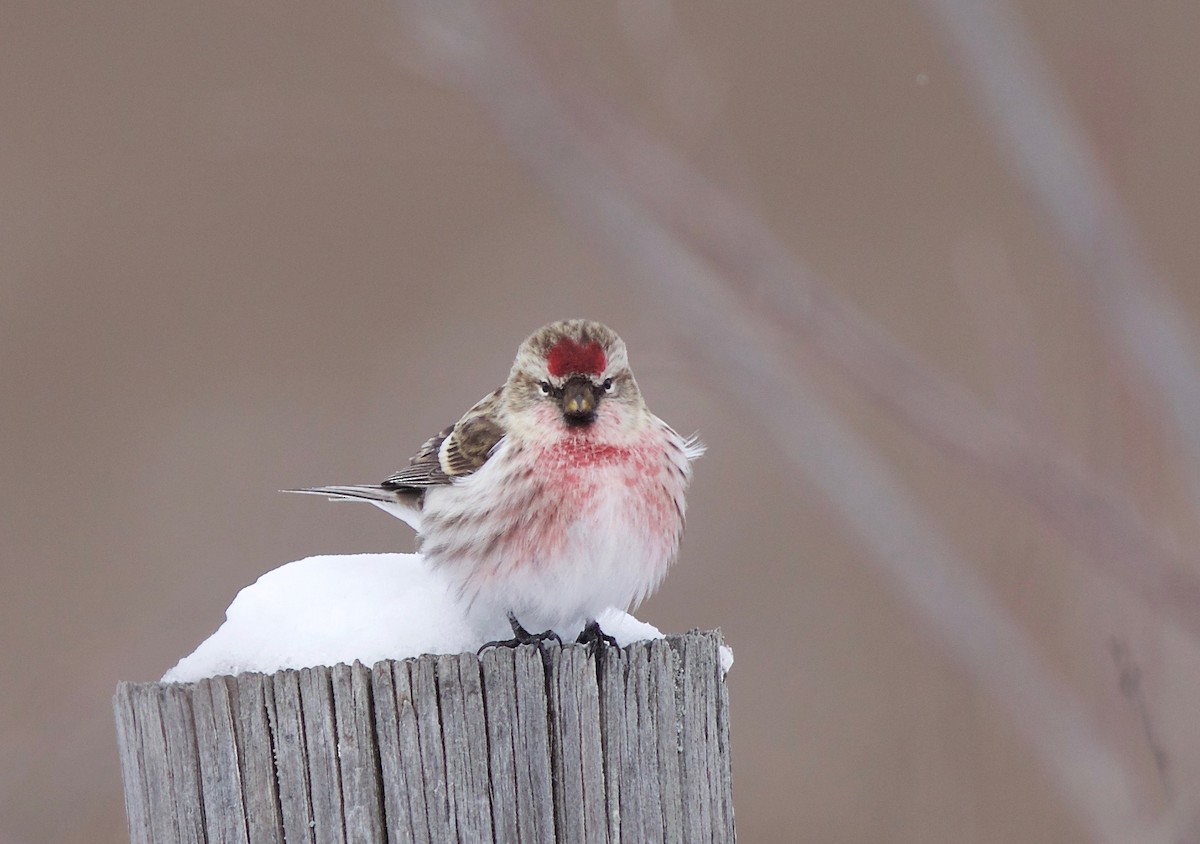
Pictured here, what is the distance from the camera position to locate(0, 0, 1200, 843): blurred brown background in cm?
561

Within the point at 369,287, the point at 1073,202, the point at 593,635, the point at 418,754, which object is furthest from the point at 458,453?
the point at 369,287

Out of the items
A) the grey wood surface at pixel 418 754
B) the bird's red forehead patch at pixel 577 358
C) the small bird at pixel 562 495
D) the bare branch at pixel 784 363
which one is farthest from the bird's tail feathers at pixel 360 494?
the grey wood surface at pixel 418 754

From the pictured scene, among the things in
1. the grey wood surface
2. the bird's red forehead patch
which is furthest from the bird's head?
the grey wood surface

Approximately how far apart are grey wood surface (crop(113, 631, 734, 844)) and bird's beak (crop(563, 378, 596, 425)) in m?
1.09

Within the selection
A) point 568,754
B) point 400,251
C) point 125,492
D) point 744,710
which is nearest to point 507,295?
point 400,251

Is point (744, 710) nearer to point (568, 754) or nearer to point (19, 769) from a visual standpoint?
point (19, 769)

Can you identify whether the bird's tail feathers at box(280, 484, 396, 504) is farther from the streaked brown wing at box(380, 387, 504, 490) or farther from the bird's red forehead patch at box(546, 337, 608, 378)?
the bird's red forehead patch at box(546, 337, 608, 378)

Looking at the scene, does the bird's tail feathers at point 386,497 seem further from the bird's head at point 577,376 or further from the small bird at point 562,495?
the bird's head at point 577,376

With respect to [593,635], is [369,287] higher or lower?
higher

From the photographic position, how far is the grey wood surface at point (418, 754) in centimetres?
200

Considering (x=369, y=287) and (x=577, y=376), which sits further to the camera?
(x=369, y=287)

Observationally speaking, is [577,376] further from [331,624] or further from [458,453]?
[331,624]

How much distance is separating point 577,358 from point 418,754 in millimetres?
1327

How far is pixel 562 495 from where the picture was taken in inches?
121
